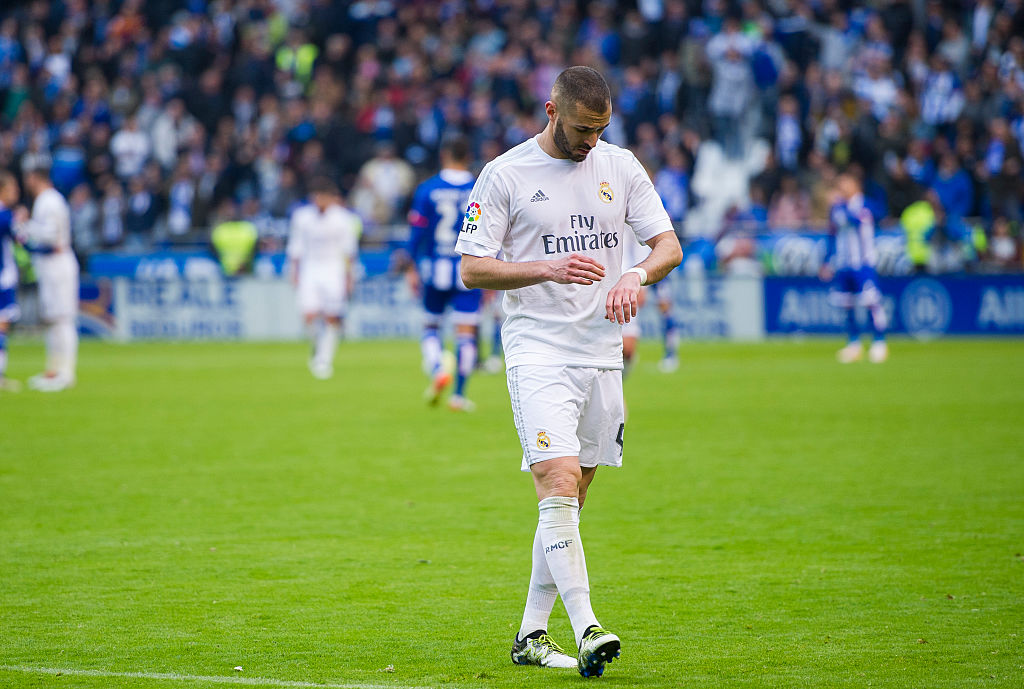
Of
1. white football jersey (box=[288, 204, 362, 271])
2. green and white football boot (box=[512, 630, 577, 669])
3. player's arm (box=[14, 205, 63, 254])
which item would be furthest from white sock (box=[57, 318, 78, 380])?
green and white football boot (box=[512, 630, 577, 669])

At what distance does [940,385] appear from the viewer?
53.2 ft

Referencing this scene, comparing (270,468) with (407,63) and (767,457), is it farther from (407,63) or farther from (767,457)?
(407,63)

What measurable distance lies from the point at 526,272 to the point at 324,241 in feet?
53.3

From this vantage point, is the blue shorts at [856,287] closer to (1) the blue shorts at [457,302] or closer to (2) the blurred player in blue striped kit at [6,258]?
(1) the blue shorts at [457,302]

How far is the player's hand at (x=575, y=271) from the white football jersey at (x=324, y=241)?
1611 cm

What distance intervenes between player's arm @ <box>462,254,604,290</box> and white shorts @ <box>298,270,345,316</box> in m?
15.6

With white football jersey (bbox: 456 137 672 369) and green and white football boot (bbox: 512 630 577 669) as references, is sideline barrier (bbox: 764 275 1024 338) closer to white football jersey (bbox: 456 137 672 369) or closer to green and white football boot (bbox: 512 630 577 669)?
white football jersey (bbox: 456 137 672 369)

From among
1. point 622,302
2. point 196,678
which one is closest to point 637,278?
point 622,302

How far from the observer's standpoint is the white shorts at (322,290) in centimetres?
2080

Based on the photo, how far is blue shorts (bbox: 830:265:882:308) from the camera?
20703 mm

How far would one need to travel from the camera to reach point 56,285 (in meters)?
17.6

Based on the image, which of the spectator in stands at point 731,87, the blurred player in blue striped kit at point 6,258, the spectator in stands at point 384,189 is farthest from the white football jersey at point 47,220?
the spectator in stands at point 731,87

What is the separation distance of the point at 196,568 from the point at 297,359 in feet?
52.1

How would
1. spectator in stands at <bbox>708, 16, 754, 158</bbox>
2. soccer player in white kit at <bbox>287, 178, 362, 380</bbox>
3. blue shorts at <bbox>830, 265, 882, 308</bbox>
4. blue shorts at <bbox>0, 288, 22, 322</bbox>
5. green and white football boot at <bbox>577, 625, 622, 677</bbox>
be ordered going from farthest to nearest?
spectator in stands at <bbox>708, 16, 754, 158</bbox> < soccer player in white kit at <bbox>287, 178, 362, 380</bbox> < blue shorts at <bbox>830, 265, 882, 308</bbox> < blue shorts at <bbox>0, 288, 22, 322</bbox> < green and white football boot at <bbox>577, 625, 622, 677</bbox>
